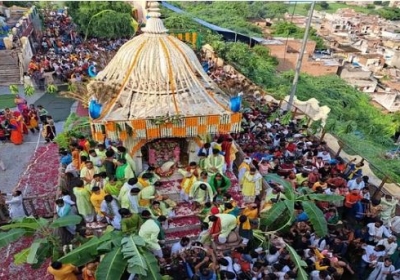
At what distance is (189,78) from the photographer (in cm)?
868

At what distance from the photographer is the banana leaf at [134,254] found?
5.42 meters

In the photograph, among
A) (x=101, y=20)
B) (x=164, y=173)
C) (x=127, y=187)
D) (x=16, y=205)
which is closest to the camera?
(x=127, y=187)

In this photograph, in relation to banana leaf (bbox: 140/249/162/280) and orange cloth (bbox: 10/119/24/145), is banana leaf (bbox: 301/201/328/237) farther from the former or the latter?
orange cloth (bbox: 10/119/24/145)

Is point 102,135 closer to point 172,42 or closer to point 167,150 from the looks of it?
point 167,150

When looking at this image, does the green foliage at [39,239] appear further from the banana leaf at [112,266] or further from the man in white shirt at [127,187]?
the banana leaf at [112,266]

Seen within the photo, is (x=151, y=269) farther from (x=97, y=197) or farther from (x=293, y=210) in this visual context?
(x=293, y=210)

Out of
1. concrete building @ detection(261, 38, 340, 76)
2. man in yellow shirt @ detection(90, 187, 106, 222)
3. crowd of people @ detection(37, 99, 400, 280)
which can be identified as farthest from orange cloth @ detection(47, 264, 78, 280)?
concrete building @ detection(261, 38, 340, 76)

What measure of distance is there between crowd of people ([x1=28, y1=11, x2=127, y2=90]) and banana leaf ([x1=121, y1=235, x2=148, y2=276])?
19.3ft

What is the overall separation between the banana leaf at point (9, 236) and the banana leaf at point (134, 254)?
2.18 metres

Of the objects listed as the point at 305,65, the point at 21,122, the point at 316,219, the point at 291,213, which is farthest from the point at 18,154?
the point at 305,65

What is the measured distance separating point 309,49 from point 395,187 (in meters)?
29.4

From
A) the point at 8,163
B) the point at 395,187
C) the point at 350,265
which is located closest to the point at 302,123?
the point at 395,187

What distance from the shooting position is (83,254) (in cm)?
582

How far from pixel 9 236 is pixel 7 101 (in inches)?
513
